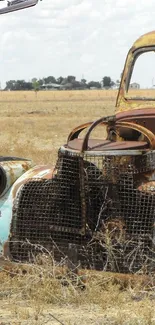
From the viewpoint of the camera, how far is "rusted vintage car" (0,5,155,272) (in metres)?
5.25

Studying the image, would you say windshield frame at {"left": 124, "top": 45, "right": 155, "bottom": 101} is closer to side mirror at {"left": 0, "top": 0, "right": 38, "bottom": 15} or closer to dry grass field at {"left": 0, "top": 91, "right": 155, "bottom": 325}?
dry grass field at {"left": 0, "top": 91, "right": 155, "bottom": 325}

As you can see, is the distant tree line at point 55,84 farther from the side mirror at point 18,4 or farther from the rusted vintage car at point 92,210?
the rusted vintage car at point 92,210

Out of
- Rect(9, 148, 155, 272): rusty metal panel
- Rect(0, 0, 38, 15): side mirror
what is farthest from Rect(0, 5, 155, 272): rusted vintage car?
Rect(0, 0, 38, 15): side mirror

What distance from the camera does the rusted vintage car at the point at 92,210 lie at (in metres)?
5.25

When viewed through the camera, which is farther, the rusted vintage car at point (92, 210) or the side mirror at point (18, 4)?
the side mirror at point (18, 4)

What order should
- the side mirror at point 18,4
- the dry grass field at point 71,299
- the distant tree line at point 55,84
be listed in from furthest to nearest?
the distant tree line at point 55,84 < the side mirror at point 18,4 < the dry grass field at point 71,299

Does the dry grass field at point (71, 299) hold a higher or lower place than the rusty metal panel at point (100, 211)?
lower

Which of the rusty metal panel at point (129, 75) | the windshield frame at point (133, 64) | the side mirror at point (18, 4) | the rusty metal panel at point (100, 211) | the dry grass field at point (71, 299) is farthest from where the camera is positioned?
the side mirror at point (18, 4)

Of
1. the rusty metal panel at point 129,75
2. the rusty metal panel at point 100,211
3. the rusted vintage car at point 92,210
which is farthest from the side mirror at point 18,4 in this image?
the rusty metal panel at point 100,211

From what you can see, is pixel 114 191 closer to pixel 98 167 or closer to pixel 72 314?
pixel 98 167

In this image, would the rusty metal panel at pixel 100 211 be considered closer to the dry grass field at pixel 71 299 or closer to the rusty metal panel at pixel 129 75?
the dry grass field at pixel 71 299

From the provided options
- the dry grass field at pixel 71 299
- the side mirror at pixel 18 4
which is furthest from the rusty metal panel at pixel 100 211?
the side mirror at pixel 18 4

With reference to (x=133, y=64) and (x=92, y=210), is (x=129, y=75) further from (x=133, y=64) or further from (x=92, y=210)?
(x=92, y=210)

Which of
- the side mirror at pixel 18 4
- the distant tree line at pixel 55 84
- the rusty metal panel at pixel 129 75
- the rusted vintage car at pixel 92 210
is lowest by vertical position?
the distant tree line at pixel 55 84
